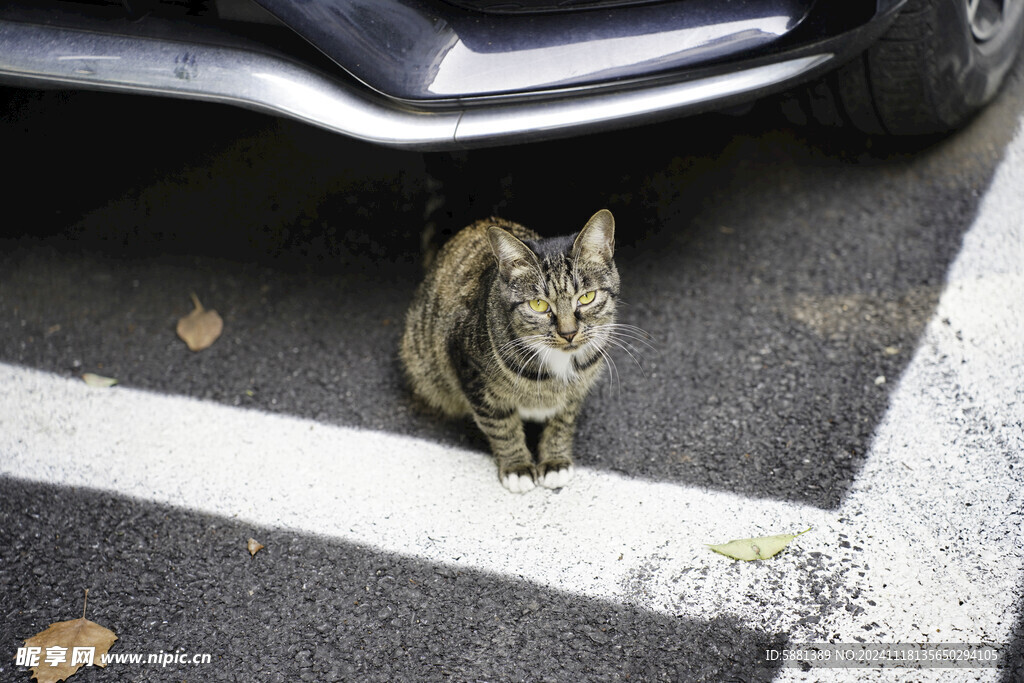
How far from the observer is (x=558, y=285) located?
2.12 m

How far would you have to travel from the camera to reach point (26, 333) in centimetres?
289

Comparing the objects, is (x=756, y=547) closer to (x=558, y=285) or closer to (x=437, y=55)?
(x=558, y=285)

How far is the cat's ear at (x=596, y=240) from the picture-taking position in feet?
6.90

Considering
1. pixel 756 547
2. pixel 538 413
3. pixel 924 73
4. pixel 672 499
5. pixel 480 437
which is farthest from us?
pixel 924 73

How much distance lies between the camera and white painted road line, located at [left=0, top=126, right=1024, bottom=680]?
6.51 ft

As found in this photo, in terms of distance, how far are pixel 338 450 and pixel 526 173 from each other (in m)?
1.25

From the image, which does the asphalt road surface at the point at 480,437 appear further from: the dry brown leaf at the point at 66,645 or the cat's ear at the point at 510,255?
the cat's ear at the point at 510,255

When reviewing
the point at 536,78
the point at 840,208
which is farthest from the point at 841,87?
the point at 536,78

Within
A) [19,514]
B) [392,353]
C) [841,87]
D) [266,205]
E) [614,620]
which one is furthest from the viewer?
[266,205]

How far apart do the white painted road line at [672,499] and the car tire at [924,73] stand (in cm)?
68

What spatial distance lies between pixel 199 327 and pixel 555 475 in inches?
58.0

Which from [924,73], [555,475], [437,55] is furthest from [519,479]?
[924,73]

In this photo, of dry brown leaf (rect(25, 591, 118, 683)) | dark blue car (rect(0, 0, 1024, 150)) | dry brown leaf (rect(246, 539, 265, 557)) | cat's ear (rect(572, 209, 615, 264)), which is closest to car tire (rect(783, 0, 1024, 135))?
dark blue car (rect(0, 0, 1024, 150))

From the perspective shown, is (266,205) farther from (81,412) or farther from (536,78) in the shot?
(536,78)
